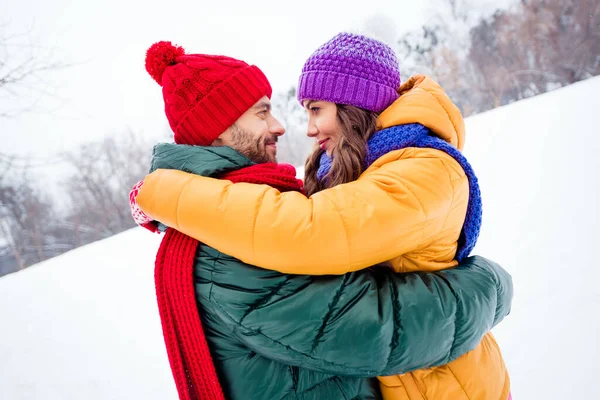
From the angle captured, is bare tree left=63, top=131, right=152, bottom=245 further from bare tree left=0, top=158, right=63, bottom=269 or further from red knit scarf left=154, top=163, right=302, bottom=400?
red knit scarf left=154, top=163, right=302, bottom=400

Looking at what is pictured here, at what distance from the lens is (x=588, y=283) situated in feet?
10.4

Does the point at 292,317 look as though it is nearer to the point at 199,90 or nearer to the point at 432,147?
the point at 432,147

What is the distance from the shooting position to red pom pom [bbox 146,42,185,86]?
5.18 feet

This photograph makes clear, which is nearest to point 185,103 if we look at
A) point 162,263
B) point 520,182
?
point 162,263

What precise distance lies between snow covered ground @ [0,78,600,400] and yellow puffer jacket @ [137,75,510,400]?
1.76m

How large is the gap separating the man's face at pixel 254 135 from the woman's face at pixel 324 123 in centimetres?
18

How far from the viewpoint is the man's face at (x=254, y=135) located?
1615 millimetres

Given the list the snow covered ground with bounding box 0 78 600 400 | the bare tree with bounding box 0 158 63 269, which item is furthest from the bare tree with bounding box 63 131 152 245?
the snow covered ground with bounding box 0 78 600 400

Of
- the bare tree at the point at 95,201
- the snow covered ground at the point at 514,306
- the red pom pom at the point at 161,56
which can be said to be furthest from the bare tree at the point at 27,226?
the red pom pom at the point at 161,56

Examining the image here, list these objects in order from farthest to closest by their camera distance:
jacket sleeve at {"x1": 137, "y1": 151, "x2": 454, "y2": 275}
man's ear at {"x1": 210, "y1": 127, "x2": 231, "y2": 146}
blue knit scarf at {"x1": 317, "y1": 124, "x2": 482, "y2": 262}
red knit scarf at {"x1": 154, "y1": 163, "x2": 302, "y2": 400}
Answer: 1. man's ear at {"x1": 210, "y1": 127, "x2": 231, "y2": 146}
2. blue knit scarf at {"x1": 317, "y1": 124, "x2": 482, "y2": 262}
3. red knit scarf at {"x1": 154, "y1": 163, "x2": 302, "y2": 400}
4. jacket sleeve at {"x1": 137, "y1": 151, "x2": 454, "y2": 275}

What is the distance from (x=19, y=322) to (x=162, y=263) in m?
3.91

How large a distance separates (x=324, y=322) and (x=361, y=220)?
32 centimetres

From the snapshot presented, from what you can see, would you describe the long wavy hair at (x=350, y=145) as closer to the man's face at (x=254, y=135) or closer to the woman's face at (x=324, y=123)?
the woman's face at (x=324, y=123)

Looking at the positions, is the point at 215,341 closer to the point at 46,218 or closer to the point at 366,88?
the point at 366,88
